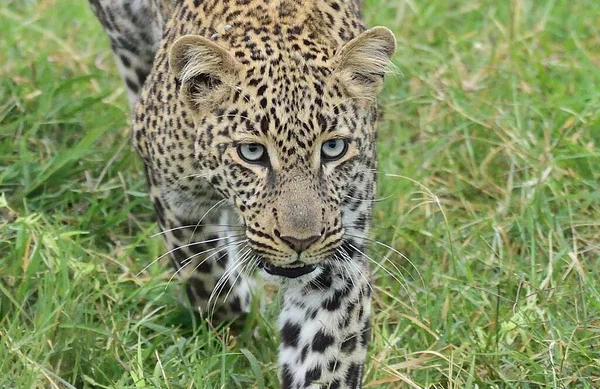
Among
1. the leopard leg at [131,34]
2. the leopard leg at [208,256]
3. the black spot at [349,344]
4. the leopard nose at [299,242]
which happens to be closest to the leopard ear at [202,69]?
the leopard leg at [208,256]

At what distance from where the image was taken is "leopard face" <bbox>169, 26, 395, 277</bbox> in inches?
243

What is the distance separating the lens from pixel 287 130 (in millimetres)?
6180

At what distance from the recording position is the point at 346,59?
6.39 m

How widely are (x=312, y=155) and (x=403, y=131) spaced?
3.35 m

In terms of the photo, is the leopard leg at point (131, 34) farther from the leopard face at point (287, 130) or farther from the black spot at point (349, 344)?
the black spot at point (349, 344)

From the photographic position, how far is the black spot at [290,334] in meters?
6.81

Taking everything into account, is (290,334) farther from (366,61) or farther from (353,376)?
(366,61)

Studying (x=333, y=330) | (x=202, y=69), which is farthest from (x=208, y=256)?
(x=202, y=69)

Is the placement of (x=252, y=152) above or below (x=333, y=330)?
above

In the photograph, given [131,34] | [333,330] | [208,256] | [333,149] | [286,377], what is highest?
[131,34]

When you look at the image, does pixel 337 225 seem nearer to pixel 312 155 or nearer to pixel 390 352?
pixel 312 155

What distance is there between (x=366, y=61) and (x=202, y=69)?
0.77 meters

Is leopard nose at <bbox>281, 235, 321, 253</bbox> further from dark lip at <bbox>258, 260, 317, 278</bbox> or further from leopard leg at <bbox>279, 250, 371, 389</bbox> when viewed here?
leopard leg at <bbox>279, 250, 371, 389</bbox>

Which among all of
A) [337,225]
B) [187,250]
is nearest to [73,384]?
Answer: [187,250]
